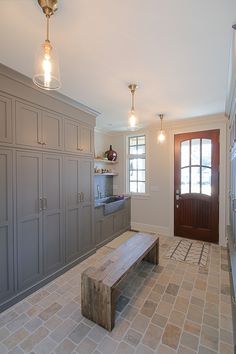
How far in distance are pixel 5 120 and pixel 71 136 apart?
3.39 ft

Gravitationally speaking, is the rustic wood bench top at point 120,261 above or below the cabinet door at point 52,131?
below

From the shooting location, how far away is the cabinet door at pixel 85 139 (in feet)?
10.1

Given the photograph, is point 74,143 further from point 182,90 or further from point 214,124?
point 214,124

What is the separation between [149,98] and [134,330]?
291 cm

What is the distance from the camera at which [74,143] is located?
293 cm

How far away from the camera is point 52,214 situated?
2531mm

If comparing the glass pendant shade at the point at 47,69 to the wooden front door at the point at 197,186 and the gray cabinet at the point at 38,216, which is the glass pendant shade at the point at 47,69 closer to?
the gray cabinet at the point at 38,216

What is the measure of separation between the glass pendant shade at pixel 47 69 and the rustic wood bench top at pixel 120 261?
1760 millimetres

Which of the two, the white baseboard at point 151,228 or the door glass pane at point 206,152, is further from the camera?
the white baseboard at point 151,228

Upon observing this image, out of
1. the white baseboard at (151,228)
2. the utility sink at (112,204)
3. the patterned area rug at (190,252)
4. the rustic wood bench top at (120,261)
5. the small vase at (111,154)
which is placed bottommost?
the patterned area rug at (190,252)

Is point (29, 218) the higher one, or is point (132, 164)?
point (132, 164)

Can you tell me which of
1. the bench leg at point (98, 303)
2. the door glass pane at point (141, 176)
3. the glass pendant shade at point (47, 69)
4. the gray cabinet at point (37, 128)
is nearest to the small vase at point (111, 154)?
the door glass pane at point (141, 176)

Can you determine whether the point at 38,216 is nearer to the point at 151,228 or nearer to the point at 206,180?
the point at 151,228

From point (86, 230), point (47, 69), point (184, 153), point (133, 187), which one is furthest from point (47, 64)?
point (133, 187)
